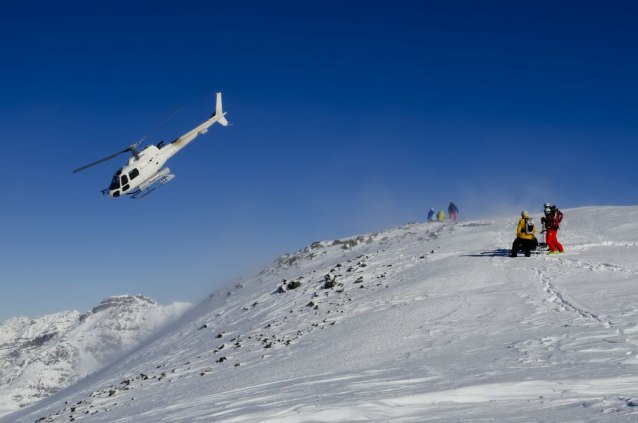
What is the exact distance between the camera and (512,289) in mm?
15562

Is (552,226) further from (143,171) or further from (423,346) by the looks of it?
(143,171)

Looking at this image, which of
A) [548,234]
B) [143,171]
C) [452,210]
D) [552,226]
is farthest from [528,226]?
[452,210]

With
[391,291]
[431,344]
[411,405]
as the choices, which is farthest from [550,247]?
[411,405]

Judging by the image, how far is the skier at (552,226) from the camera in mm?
21141

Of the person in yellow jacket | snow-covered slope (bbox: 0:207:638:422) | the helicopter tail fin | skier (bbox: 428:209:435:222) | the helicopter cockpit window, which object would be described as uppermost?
the helicopter tail fin

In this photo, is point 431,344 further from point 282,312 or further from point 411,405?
point 282,312

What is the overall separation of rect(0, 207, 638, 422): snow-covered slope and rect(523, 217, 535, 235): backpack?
1268 millimetres

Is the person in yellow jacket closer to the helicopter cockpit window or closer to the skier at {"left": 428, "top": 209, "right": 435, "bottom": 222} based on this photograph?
the helicopter cockpit window

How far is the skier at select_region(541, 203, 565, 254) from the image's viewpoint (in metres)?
21.1

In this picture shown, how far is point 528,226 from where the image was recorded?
20906 millimetres

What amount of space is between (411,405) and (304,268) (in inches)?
1058

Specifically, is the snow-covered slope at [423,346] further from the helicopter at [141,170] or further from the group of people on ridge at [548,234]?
the helicopter at [141,170]

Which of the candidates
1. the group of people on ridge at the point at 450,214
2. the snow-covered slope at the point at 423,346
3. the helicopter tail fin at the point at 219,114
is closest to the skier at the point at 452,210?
the group of people on ridge at the point at 450,214

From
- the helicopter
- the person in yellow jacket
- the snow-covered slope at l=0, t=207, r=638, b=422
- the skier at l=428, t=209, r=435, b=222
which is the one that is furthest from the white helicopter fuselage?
the skier at l=428, t=209, r=435, b=222
